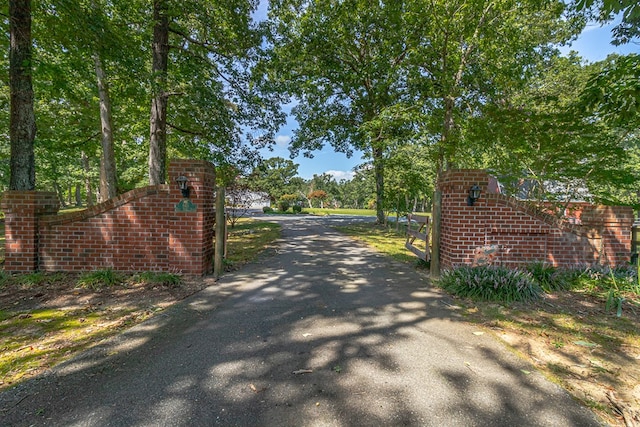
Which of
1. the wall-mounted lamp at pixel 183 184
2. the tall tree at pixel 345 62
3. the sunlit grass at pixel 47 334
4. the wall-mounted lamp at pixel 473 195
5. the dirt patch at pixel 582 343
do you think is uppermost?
the tall tree at pixel 345 62

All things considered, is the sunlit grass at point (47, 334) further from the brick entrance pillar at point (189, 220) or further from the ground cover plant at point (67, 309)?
the brick entrance pillar at point (189, 220)

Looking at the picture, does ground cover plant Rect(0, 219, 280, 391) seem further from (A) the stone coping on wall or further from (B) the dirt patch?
(B) the dirt patch

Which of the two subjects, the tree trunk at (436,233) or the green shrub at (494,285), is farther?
the tree trunk at (436,233)

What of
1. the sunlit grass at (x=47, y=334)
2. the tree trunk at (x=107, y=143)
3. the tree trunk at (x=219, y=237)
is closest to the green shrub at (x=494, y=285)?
the tree trunk at (x=219, y=237)

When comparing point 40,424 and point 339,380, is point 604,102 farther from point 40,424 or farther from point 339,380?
point 40,424

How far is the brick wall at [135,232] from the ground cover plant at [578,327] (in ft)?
14.2

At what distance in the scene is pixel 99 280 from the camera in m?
4.38

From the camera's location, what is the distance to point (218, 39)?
8516 millimetres

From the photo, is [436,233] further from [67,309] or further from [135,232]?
[67,309]

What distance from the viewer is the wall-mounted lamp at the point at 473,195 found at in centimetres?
484

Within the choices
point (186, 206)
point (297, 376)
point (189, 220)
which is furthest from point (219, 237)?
point (297, 376)

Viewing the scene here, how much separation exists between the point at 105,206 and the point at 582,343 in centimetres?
677

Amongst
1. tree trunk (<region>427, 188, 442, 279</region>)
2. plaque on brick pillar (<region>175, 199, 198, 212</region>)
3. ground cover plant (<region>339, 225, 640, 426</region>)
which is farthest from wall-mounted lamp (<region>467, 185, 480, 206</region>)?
plaque on brick pillar (<region>175, 199, 198, 212</region>)

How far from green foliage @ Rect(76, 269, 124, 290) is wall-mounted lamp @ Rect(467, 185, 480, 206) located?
5.94m
